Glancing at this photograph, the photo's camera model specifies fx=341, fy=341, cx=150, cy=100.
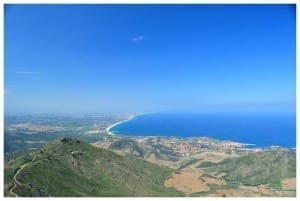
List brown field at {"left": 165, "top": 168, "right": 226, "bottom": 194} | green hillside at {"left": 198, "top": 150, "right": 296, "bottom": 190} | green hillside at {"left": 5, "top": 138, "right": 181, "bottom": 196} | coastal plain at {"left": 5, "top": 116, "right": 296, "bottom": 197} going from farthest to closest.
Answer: green hillside at {"left": 198, "top": 150, "right": 296, "bottom": 190}
brown field at {"left": 165, "top": 168, "right": 226, "bottom": 194}
green hillside at {"left": 5, "top": 138, "right": 181, "bottom": 196}
coastal plain at {"left": 5, "top": 116, "right": 296, "bottom": 197}

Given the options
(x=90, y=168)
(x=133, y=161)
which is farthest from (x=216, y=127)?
(x=90, y=168)

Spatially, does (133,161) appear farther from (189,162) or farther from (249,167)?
(249,167)

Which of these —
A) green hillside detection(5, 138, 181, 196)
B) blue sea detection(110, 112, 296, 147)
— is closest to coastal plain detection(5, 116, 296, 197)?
green hillside detection(5, 138, 181, 196)

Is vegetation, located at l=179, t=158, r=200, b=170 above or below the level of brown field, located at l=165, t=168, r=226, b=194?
above

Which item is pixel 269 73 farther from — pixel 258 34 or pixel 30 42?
pixel 30 42

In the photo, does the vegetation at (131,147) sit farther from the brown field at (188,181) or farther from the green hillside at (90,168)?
the brown field at (188,181)

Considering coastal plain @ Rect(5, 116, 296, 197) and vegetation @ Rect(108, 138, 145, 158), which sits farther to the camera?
vegetation @ Rect(108, 138, 145, 158)

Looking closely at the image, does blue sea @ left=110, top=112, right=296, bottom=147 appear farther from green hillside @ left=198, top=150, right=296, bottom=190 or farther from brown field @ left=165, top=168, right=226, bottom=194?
brown field @ left=165, top=168, right=226, bottom=194

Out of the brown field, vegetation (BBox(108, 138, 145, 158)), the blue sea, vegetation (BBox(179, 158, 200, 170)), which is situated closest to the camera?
the brown field

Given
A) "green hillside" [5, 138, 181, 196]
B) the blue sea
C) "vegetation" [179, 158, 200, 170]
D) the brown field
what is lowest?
the brown field
